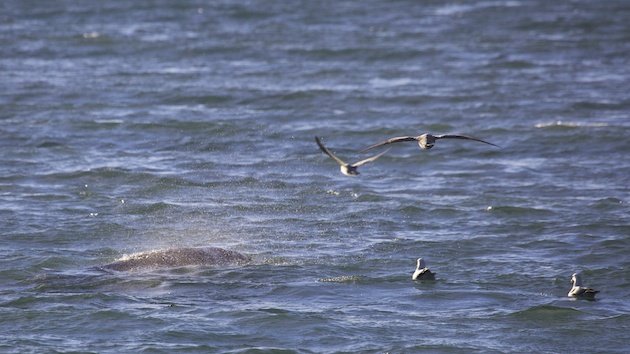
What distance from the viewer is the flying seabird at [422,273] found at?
13.1 meters

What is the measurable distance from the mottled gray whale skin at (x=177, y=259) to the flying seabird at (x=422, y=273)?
1.96 meters

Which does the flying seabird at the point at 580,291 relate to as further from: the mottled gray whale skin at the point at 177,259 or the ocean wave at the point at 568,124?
the ocean wave at the point at 568,124

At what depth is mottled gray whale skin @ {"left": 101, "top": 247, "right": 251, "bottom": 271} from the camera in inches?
527

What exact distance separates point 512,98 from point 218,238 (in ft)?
37.5

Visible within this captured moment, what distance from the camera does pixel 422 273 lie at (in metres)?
13.1

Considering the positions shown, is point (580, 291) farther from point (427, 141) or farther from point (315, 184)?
point (315, 184)

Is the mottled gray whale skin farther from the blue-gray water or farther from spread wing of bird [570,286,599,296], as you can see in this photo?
spread wing of bird [570,286,599,296]

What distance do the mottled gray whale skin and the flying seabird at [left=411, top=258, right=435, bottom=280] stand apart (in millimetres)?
1958

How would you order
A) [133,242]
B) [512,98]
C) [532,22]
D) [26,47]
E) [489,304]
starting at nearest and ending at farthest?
[489,304], [133,242], [512,98], [26,47], [532,22]

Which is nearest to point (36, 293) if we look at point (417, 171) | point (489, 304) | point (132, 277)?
point (132, 277)

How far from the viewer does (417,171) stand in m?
19.5

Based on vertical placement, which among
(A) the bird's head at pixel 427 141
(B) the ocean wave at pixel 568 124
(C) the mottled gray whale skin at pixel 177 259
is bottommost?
(B) the ocean wave at pixel 568 124

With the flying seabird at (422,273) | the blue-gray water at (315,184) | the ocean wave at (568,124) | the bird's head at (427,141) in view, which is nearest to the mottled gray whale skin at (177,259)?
the blue-gray water at (315,184)

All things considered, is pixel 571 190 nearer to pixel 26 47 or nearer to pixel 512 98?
pixel 512 98
